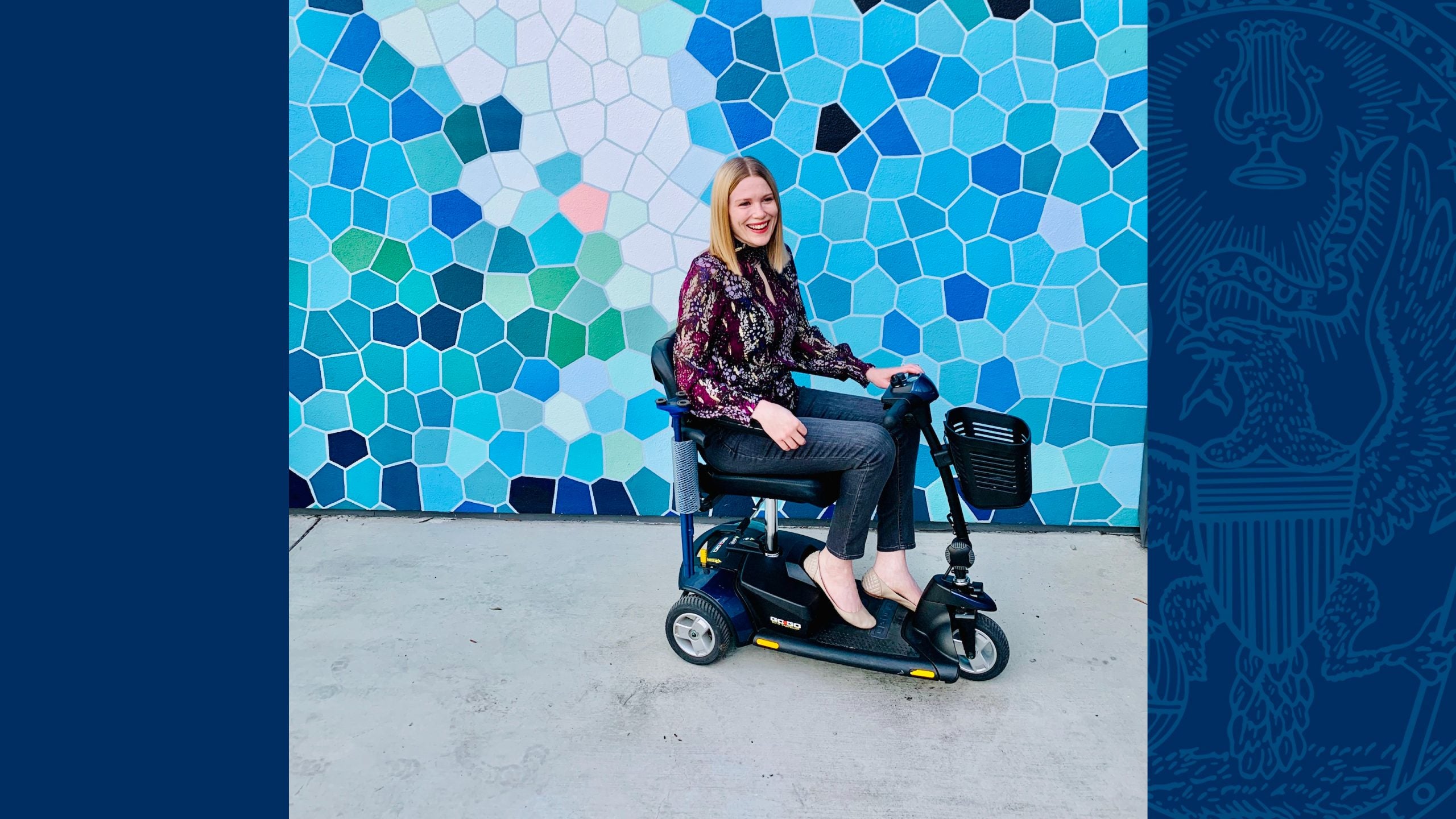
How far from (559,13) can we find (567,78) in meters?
0.23

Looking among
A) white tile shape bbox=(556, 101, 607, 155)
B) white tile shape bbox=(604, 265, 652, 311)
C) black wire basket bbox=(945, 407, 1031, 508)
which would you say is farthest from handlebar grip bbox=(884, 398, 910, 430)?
white tile shape bbox=(556, 101, 607, 155)

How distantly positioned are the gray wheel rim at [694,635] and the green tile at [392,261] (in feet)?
6.21

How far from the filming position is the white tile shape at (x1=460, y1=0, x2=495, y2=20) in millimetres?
3504

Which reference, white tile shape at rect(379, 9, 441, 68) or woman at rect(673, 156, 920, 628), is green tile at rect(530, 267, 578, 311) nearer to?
white tile shape at rect(379, 9, 441, 68)

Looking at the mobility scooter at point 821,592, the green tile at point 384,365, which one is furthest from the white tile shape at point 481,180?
the mobility scooter at point 821,592

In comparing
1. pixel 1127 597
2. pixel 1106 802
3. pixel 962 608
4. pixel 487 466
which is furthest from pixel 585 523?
pixel 1106 802

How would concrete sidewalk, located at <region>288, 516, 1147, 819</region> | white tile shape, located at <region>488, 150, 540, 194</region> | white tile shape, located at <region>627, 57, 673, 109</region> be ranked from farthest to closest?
white tile shape, located at <region>488, 150, 540, 194</region> → white tile shape, located at <region>627, 57, 673, 109</region> → concrete sidewalk, located at <region>288, 516, 1147, 819</region>

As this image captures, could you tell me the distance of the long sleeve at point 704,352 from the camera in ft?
8.30

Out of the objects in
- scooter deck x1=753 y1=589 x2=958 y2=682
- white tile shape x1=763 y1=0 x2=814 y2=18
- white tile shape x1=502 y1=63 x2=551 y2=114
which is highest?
white tile shape x1=763 y1=0 x2=814 y2=18

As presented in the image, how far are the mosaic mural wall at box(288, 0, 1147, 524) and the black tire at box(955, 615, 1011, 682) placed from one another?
117 cm

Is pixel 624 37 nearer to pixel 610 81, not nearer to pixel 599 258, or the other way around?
pixel 610 81

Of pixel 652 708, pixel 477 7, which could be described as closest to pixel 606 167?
pixel 477 7

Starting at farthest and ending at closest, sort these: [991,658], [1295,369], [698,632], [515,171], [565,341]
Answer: [565,341], [515,171], [698,632], [991,658], [1295,369]

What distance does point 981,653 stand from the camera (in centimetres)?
257
